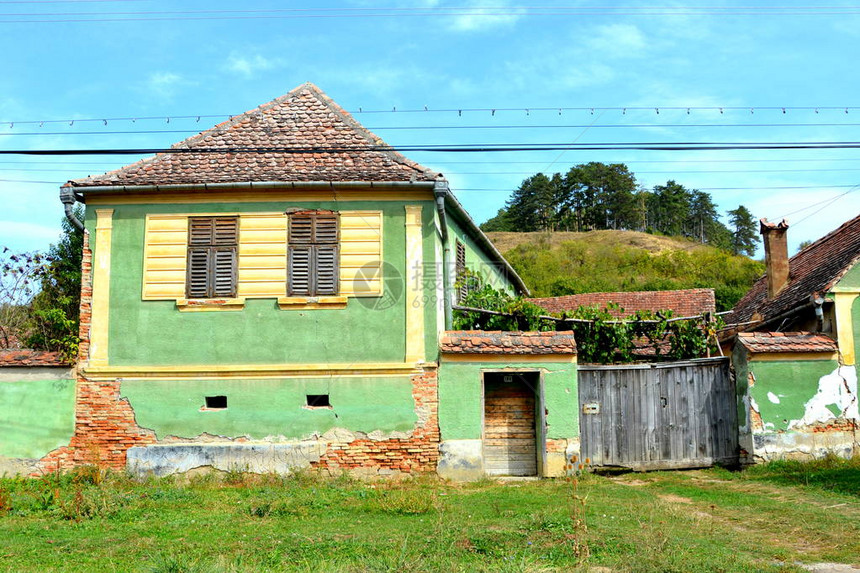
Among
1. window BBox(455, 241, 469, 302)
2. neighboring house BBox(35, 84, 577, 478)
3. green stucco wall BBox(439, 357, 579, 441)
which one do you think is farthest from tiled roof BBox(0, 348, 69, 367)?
window BBox(455, 241, 469, 302)

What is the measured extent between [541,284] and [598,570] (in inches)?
1728

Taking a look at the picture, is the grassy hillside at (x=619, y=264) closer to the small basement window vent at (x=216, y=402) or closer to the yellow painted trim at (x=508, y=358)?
the yellow painted trim at (x=508, y=358)

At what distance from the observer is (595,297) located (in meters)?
29.8

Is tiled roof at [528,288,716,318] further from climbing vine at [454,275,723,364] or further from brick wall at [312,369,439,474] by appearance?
brick wall at [312,369,439,474]

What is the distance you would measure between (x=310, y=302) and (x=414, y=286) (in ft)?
6.29

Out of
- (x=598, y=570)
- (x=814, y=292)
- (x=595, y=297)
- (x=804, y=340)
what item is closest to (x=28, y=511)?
(x=598, y=570)

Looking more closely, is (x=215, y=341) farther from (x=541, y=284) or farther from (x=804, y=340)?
(x=541, y=284)

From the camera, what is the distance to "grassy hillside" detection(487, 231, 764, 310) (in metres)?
48.6

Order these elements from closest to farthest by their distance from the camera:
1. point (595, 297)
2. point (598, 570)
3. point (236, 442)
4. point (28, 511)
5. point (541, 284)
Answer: point (598, 570)
point (28, 511)
point (236, 442)
point (595, 297)
point (541, 284)

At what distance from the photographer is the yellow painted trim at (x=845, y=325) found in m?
14.3

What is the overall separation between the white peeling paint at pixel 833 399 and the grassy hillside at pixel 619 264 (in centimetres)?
2725

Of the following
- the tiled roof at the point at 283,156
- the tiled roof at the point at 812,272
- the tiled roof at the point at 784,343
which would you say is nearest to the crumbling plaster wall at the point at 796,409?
the tiled roof at the point at 784,343

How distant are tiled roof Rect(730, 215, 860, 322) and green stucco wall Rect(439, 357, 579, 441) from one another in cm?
576

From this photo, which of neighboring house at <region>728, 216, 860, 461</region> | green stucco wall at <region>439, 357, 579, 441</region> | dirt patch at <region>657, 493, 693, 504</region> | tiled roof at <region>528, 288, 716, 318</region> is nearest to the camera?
dirt patch at <region>657, 493, 693, 504</region>
